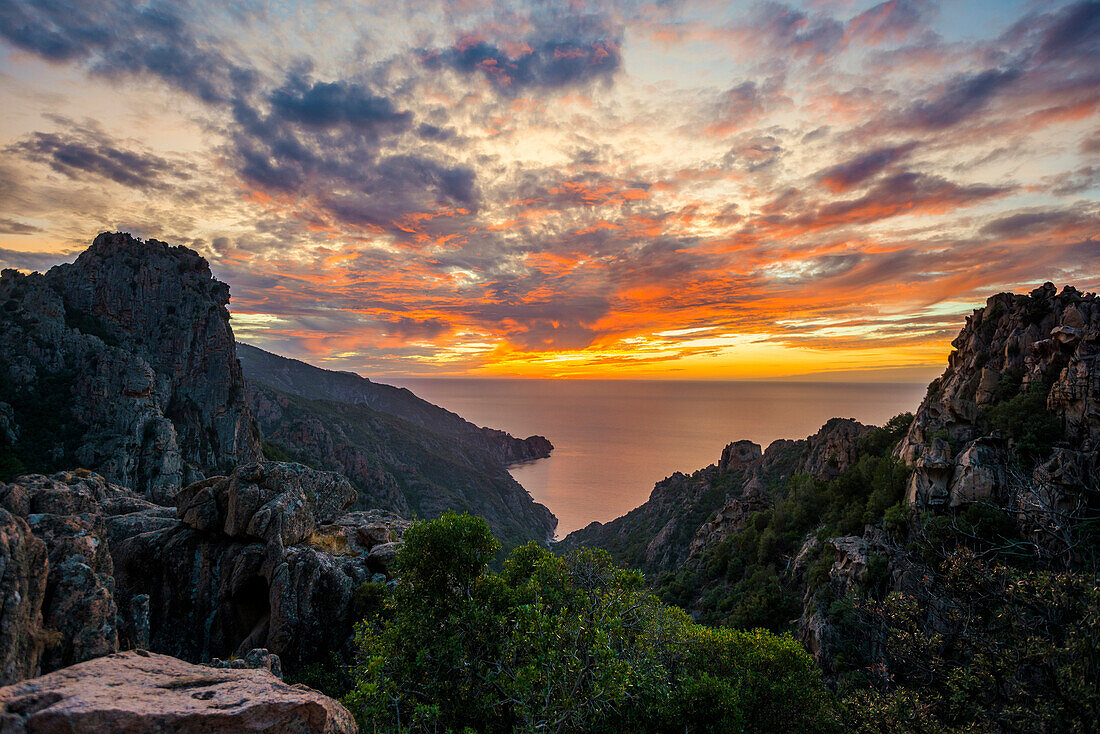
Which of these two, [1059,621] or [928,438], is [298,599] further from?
[928,438]

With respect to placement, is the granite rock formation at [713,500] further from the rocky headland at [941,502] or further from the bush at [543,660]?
the bush at [543,660]

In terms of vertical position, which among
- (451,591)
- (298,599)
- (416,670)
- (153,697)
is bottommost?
(298,599)

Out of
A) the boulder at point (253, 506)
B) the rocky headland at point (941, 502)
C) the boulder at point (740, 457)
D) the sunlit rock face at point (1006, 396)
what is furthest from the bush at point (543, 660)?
the boulder at point (740, 457)

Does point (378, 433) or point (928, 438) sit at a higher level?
point (928, 438)

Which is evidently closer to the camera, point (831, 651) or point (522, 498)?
point (831, 651)

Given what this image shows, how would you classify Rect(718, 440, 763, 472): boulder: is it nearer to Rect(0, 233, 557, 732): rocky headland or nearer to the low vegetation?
the low vegetation

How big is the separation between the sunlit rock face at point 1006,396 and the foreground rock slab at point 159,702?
2923cm

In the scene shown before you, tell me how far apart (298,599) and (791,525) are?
47970mm

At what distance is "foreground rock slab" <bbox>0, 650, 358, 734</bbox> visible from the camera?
17.8 ft

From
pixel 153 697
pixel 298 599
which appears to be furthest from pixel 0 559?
pixel 298 599

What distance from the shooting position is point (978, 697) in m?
11.3

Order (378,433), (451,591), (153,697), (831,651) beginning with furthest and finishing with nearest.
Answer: (378,433) → (831,651) → (451,591) → (153,697)

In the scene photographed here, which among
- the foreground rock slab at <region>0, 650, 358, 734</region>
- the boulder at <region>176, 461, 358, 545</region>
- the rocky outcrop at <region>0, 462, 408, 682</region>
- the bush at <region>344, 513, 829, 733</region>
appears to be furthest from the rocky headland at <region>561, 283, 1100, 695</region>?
the boulder at <region>176, 461, 358, 545</region>

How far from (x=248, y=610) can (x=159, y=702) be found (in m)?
19.3
